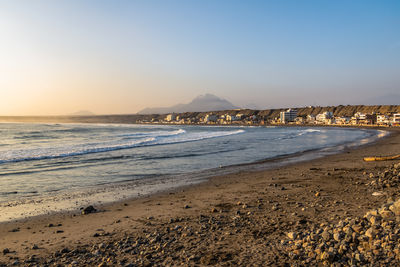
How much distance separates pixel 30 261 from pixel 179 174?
33.8 feet

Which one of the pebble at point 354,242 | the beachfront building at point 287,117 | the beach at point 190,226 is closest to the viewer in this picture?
the pebble at point 354,242

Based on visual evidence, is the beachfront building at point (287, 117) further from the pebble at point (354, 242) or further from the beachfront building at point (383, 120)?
the pebble at point (354, 242)

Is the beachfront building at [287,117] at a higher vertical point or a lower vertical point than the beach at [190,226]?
higher

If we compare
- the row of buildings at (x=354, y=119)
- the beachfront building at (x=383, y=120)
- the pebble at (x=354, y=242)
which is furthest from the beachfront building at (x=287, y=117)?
the pebble at (x=354, y=242)

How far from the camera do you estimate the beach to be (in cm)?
514

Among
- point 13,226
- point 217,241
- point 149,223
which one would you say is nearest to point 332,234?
point 217,241

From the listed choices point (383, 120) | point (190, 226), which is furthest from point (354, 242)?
point (383, 120)

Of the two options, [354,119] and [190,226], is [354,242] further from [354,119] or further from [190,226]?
[354,119]

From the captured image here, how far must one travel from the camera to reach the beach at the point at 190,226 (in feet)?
16.9

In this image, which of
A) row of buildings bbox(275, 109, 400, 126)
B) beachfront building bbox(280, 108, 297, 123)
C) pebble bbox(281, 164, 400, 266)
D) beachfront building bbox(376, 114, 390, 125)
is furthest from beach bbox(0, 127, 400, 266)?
beachfront building bbox(280, 108, 297, 123)

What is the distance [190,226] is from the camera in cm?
662

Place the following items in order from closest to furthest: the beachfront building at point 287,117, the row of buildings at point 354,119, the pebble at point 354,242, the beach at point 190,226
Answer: the pebble at point 354,242, the beach at point 190,226, the row of buildings at point 354,119, the beachfront building at point 287,117

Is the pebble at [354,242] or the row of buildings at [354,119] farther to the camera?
the row of buildings at [354,119]

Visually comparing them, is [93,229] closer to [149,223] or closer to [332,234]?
[149,223]
